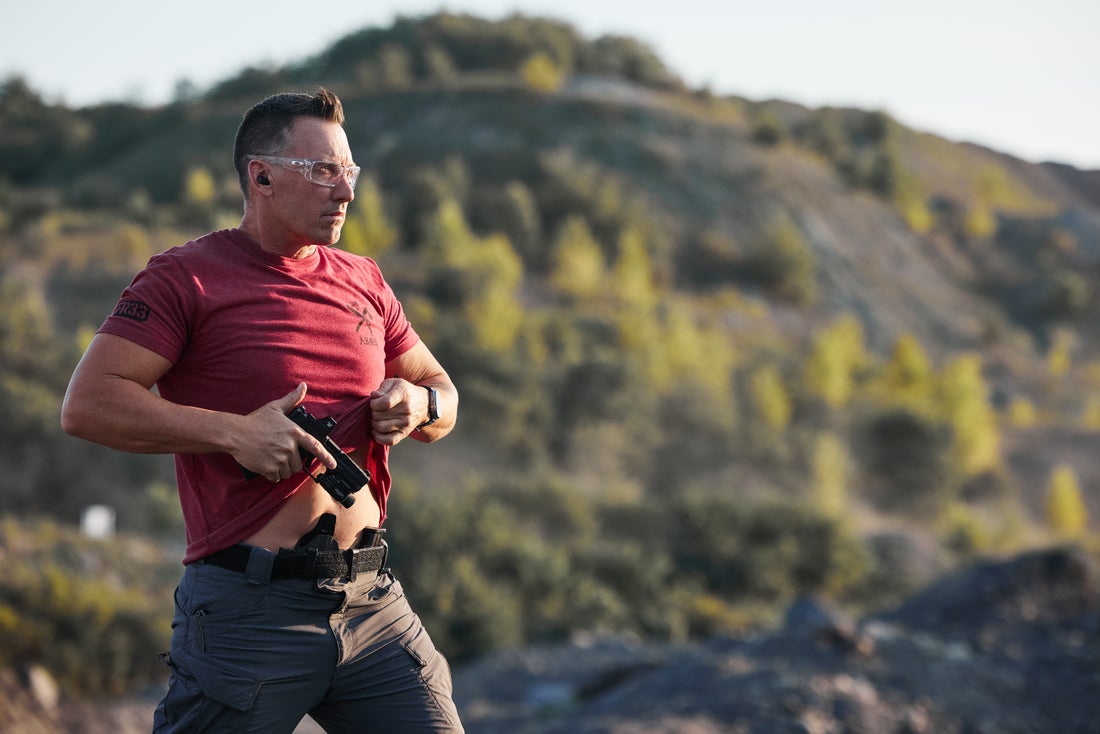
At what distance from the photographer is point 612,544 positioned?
13.9 m

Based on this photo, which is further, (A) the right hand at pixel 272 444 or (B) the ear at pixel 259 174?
(B) the ear at pixel 259 174

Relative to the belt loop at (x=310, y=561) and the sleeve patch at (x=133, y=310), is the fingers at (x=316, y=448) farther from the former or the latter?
the sleeve patch at (x=133, y=310)

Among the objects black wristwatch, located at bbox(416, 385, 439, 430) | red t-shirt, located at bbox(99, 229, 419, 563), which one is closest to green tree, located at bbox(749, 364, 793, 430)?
black wristwatch, located at bbox(416, 385, 439, 430)

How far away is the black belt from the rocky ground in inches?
157

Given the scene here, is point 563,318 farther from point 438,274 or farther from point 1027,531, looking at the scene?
point 1027,531

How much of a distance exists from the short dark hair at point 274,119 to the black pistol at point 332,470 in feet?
2.03

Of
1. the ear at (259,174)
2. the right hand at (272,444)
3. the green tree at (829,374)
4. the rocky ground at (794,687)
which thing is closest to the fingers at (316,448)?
the right hand at (272,444)

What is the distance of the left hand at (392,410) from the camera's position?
2723 millimetres

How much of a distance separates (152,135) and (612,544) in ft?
110

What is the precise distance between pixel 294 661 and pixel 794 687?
4992 millimetres

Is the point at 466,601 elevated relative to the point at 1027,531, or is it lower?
elevated

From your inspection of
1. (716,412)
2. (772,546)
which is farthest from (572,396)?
(772,546)

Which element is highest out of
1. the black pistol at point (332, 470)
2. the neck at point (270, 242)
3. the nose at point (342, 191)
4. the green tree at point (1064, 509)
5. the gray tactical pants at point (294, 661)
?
the nose at point (342, 191)

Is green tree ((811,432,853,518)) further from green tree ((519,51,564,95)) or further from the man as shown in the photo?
green tree ((519,51,564,95))
